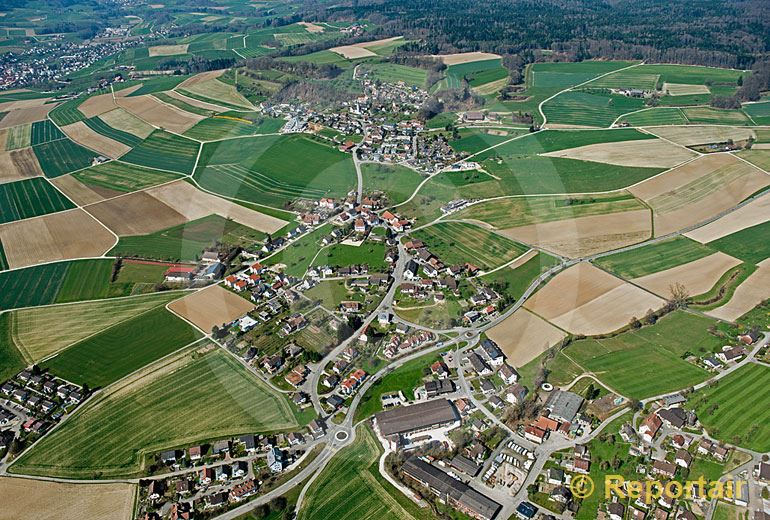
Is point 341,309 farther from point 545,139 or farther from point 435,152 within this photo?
point 545,139

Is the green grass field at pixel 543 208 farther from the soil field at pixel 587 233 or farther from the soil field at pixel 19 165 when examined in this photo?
the soil field at pixel 19 165

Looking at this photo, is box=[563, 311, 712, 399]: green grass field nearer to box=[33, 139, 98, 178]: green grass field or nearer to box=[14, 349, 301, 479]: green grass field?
box=[14, 349, 301, 479]: green grass field

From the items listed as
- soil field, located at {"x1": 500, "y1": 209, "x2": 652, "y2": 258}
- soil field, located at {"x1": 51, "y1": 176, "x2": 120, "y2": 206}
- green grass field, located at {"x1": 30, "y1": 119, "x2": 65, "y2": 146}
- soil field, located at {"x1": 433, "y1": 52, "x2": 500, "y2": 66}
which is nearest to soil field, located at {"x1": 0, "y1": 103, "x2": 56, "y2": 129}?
green grass field, located at {"x1": 30, "y1": 119, "x2": 65, "y2": 146}

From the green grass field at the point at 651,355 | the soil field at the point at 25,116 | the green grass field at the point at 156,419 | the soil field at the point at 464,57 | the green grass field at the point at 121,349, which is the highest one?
the soil field at the point at 25,116

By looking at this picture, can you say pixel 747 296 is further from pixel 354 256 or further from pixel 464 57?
pixel 464 57

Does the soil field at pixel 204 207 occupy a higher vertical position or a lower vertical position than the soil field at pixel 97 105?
lower

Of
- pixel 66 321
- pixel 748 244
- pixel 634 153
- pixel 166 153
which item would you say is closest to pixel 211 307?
pixel 66 321
